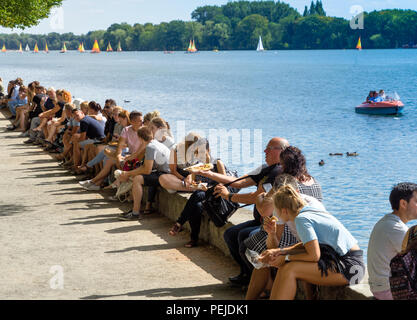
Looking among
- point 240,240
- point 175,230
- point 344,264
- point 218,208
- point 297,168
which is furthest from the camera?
point 175,230

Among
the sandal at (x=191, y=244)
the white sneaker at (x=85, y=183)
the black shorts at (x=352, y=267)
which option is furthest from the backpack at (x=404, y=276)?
the white sneaker at (x=85, y=183)

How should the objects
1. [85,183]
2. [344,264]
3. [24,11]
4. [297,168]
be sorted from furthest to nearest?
[24,11], [85,183], [297,168], [344,264]

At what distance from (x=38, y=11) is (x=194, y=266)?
1624 cm

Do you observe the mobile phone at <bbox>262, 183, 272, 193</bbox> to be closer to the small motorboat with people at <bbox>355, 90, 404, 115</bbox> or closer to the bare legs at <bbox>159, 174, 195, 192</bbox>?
the bare legs at <bbox>159, 174, 195, 192</bbox>

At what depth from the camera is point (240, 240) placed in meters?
6.01

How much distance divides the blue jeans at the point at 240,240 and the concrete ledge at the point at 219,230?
2.01 feet

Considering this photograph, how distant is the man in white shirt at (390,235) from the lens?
15.0 ft

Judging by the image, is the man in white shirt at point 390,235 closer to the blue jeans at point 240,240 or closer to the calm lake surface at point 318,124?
the blue jeans at point 240,240

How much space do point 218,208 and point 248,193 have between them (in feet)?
2.74

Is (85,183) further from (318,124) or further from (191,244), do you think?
(318,124)

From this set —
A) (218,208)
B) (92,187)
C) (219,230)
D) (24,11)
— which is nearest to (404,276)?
(218,208)

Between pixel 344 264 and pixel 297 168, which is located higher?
pixel 297 168

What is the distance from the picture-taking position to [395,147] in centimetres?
3484

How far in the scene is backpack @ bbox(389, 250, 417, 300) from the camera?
165 inches
